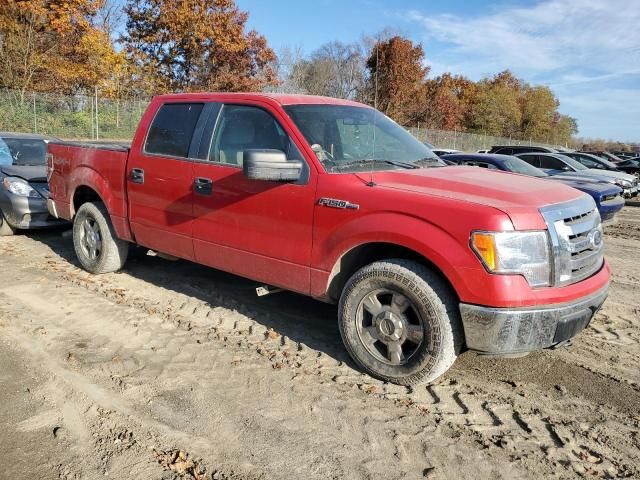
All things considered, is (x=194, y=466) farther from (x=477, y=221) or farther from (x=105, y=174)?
(x=105, y=174)

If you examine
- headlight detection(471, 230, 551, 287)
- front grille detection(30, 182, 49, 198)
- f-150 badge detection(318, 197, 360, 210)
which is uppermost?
f-150 badge detection(318, 197, 360, 210)

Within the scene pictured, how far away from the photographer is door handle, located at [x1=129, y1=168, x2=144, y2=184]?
5324 millimetres

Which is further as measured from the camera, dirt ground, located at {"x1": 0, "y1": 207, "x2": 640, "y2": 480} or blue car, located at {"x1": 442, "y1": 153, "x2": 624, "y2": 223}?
blue car, located at {"x1": 442, "y1": 153, "x2": 624, "y2": 223}

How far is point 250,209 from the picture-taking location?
4383 mm

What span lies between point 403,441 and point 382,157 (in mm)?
2217

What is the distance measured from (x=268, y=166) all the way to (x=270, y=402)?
1.60 meters

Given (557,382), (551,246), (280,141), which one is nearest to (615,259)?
(557,382)

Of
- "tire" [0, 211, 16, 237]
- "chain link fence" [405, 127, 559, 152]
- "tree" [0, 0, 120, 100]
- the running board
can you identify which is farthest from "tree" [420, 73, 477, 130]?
the running board

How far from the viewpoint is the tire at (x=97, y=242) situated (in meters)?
6.01

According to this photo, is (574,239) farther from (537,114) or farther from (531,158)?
(537,114)

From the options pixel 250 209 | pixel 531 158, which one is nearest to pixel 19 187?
pixel 250 209

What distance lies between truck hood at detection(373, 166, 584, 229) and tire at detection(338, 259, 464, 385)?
0.54 metres

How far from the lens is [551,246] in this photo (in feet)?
10.9

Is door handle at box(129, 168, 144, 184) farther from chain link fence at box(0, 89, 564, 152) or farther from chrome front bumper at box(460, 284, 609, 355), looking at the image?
chain link fence at box(0, 89, 564, 152)
